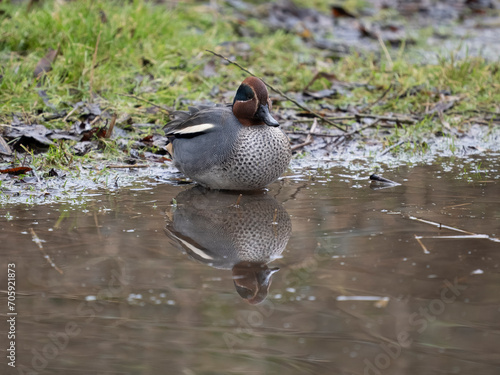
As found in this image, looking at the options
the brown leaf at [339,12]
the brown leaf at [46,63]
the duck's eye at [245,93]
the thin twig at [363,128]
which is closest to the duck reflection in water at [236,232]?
the duck's eye at [245,93]

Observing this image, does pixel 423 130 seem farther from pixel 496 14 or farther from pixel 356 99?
pixel 496 14

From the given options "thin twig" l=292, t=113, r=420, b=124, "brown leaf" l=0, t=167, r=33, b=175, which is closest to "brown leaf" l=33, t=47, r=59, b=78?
"brown leaf" l=0, t=167, r=33, b=175

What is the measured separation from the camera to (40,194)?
440 cm

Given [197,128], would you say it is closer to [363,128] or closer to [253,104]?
[253,104]

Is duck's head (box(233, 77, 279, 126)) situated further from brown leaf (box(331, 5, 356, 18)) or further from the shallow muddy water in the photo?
brown leaf (box(331, 5, 356, 18))

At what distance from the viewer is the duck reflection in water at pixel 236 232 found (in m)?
3.15

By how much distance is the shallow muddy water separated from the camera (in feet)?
7.94

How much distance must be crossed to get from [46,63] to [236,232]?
3504mm

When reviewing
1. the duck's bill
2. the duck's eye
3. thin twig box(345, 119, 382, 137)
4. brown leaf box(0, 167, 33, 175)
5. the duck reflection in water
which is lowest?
brown leaf box(0, 167, 33, 175)

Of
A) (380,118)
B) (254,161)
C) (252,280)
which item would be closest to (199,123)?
(254,161)

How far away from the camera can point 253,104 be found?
4500 millimetres

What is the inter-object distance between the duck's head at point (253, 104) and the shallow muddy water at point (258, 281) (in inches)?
18.4

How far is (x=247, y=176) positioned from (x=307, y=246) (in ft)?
3.50

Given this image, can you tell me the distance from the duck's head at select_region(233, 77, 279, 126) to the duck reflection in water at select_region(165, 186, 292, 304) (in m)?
0.46
